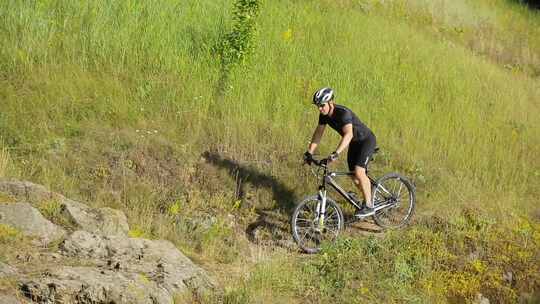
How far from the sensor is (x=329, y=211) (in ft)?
31.1

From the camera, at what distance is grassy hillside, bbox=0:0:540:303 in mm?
8375

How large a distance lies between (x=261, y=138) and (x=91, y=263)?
5.18 meters

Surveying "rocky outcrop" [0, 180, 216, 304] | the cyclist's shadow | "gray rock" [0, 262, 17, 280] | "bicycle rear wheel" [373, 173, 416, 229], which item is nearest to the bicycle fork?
the cyclist's shadow

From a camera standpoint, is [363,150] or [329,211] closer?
[329,211]

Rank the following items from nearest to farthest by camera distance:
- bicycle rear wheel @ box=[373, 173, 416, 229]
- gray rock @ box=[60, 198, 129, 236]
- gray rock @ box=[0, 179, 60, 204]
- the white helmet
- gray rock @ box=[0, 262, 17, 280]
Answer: gray rock @ box=[0, 262, 17, 280] < gray rock @ box=[60, 198, 129, 236] < gray rock @ box=[0, 179, 60, 204] < the white helmet < bicycle rear wheel @ box=[373, 173, 416, 229]

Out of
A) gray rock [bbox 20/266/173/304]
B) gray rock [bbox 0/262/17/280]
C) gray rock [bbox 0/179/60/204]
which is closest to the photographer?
gray rock [bbox 20/266/173/304]

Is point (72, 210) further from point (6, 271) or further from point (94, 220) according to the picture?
point (6, 271)

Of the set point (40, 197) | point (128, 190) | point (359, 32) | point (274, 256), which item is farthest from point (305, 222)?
point (359, 32)

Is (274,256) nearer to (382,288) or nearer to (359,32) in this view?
(382,288)

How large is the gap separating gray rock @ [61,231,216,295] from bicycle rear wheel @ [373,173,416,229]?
12.4 ft

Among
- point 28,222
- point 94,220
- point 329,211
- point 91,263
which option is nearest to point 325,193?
point 329,211

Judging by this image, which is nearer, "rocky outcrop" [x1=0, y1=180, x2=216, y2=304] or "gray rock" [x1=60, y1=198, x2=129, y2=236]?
"rocky outcrop" [x1=0, y1=180, x2=216, y2=304]

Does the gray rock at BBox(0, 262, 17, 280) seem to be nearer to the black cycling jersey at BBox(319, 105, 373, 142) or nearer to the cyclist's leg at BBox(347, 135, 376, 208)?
the black cycling jersey at BBox(319, 105, 373, 142)

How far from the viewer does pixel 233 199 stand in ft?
33.6
